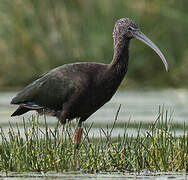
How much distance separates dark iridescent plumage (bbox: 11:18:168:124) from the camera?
7.02m

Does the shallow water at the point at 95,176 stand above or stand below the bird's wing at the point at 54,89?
below

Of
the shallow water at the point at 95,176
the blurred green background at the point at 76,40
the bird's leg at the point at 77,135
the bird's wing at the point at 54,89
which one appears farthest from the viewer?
the blurred green background at the point at 76,40

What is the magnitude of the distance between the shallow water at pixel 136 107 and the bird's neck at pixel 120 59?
287cm

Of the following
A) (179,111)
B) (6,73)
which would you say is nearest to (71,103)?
(179,111)

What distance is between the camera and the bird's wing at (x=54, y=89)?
7.17 meters

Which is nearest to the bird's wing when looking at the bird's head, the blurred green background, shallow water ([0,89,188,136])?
the bird's head

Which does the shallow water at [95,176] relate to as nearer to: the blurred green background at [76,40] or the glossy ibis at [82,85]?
the glossy ibis at [82,85]

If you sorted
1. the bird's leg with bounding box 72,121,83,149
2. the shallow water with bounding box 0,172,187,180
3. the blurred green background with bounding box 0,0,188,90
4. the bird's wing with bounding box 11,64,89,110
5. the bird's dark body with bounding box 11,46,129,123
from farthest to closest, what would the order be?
the blurred green background with bounding box 0,0,188,90 < the bird's leg with bounding box 72,121,83,149 < the bird's wing with bounding box 11,64,89,110 < the bird's dark body with bounding box 11,46,129,123 < the shallow water with bounding box 0,172,187,180

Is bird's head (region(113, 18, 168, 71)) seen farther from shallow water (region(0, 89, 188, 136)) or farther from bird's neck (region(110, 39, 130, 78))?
shallow water (region(0, 89, 188, 136))

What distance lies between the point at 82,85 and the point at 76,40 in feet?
25.9

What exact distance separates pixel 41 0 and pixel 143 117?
459cm

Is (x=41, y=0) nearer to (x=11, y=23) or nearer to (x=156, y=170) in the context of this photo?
(x=11, y=23)

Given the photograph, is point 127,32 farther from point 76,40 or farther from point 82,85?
point 76,40

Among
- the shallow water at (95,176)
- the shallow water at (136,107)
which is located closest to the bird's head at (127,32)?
the shallow water at (95,176)
